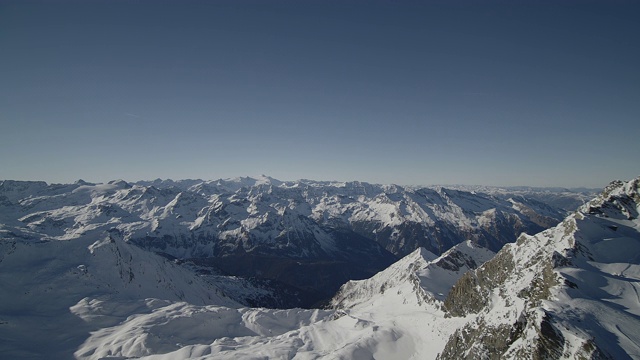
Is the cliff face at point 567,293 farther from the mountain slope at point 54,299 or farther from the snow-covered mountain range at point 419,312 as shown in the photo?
the mountain slope at point 54,299

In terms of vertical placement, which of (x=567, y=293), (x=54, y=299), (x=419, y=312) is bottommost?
(x=54, y=299)

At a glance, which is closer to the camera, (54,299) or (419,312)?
(419,312)

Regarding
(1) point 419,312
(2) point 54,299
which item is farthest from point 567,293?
(2) point 54,299

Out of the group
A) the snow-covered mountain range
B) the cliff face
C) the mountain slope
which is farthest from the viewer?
the mountain slope

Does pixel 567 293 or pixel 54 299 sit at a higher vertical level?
pixel 567 293

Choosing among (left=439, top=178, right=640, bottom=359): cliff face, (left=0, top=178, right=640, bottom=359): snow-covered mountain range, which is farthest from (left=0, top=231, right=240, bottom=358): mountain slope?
(left=439, top=178, right=640, bottom=359): cliff face

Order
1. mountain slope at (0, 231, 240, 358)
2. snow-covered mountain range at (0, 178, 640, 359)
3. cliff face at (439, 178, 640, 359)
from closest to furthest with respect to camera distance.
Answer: cliff face at (439, 178, 640, 359)
snow-covered mountain range at (0, 178, 640, 359)
mountain slope at (0, 231, 240, 358)

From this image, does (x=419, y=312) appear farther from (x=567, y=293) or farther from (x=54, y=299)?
(x=54, y=299)

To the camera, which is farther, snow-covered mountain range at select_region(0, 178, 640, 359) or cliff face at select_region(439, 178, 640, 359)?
snow-covered mountain range at select_region(0, 178, 640, 359)

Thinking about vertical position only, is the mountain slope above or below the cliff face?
below

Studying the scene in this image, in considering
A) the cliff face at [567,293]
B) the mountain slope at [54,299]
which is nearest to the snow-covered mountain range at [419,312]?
the cliff face at [567,293]

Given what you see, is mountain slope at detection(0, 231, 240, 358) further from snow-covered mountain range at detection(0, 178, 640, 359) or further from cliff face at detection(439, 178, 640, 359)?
cliff face at detection(439, 178, 640, 359)

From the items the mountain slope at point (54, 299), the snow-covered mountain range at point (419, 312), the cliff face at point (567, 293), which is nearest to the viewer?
the cliff face at point (567, 293)
